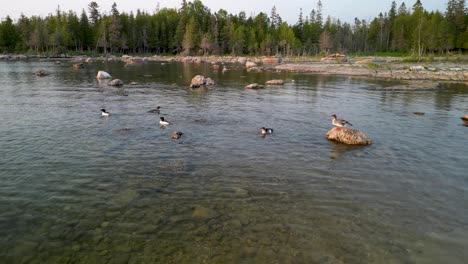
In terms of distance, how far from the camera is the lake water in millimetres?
8250

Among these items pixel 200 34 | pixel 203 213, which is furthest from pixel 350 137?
pixel 200 34

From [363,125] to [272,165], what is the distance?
10.3 meters

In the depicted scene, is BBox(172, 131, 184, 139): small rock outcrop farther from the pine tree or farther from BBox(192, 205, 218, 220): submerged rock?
the pine tree

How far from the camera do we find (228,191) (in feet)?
37.3

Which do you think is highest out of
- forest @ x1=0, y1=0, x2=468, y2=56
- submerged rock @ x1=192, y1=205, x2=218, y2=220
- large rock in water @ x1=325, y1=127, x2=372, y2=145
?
forest @ x1=0, y1=0, x2=468, y2=56

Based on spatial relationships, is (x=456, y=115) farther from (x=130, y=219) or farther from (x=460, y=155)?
(x=130, y=219)

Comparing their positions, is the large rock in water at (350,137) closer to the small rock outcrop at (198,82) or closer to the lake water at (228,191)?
the lake water at (228,191)

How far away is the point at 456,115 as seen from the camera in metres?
24.7

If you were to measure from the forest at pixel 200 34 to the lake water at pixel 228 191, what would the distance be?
115424mm

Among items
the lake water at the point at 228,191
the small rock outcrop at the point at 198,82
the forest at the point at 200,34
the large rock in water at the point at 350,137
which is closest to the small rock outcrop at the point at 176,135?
the lake water at the point at 228,191

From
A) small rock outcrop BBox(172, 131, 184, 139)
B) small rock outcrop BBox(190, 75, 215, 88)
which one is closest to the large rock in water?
small rock outcrop BBox(172, 131, 184, 139)

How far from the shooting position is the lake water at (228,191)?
8250 mm

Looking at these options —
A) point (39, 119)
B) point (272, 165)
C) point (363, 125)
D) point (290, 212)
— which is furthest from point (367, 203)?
point (39, 119)

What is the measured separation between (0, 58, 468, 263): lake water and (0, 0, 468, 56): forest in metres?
115
